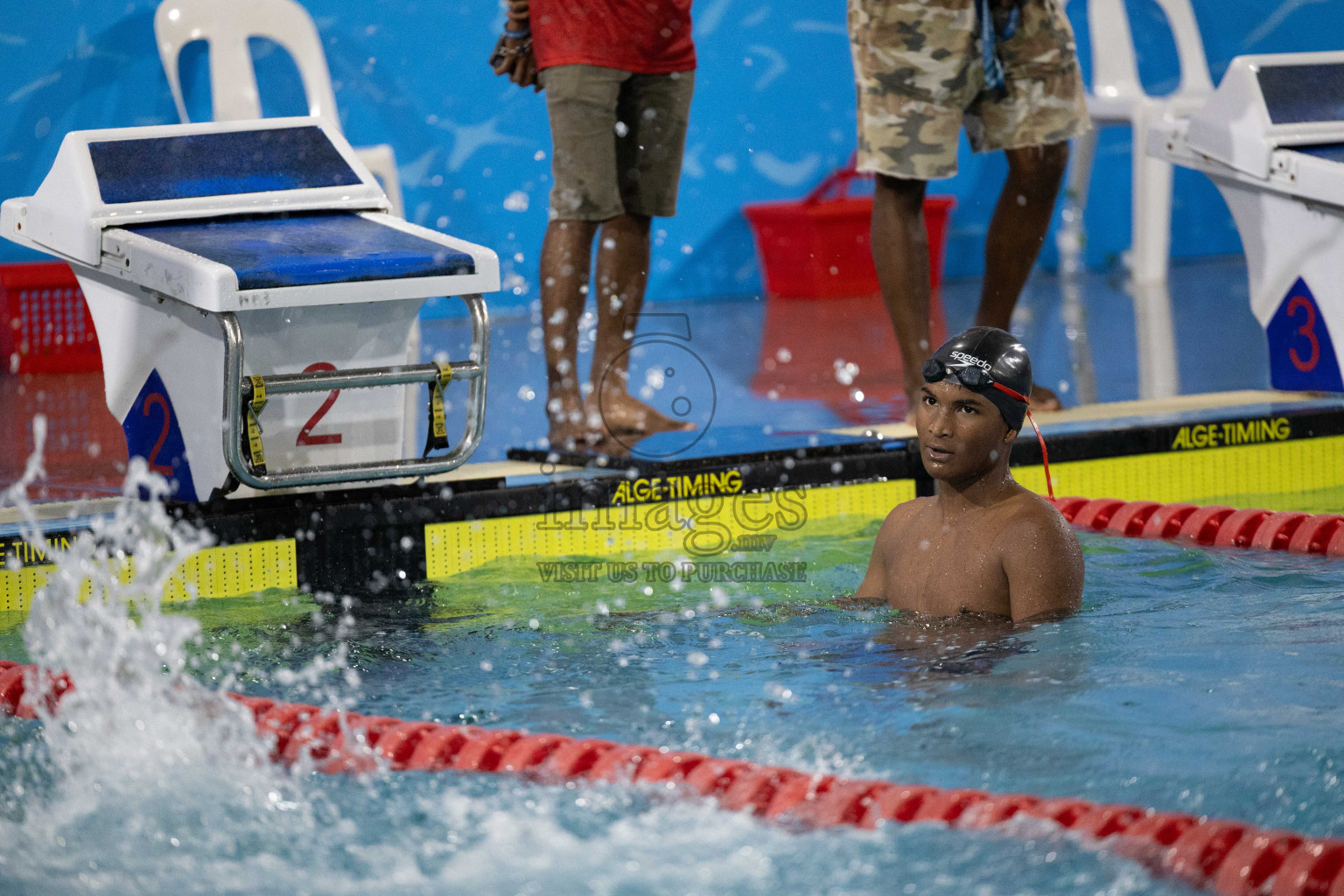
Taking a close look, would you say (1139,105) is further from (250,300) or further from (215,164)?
(250,300)

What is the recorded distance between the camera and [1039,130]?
4.93m

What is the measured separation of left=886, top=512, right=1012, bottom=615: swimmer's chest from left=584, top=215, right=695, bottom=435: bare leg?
1507 mm

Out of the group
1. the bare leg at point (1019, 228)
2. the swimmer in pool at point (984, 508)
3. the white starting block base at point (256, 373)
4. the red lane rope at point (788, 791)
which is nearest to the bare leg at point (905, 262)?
the bare leg at point (1019, 228)

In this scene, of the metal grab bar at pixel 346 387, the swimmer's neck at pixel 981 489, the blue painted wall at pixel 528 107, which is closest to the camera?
the swimmer's neck at pixel 981 489

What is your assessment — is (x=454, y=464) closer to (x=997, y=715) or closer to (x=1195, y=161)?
(x=997, y=715)

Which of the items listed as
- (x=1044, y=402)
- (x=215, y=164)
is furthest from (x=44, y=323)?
(x=1044, y=402)

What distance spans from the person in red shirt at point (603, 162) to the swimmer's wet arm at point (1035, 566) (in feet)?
5.65

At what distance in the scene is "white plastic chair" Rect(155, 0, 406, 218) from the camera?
7.80 meters

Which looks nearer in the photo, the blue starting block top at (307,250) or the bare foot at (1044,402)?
the blue starting block top at (307,250)

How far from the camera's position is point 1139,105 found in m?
9.38

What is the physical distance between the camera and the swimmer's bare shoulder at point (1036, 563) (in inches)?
123

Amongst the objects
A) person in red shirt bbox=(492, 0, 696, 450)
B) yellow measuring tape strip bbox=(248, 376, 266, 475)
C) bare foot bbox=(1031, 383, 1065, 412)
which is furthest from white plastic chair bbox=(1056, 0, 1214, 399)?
yellow measuring tape strip bbox=(248, 376, 266, 475)

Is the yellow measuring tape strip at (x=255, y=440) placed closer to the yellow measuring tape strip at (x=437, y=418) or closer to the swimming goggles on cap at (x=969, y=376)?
the yellow measuring tape strip at (x=437, y=418)

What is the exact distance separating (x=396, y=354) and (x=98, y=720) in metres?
1.35
